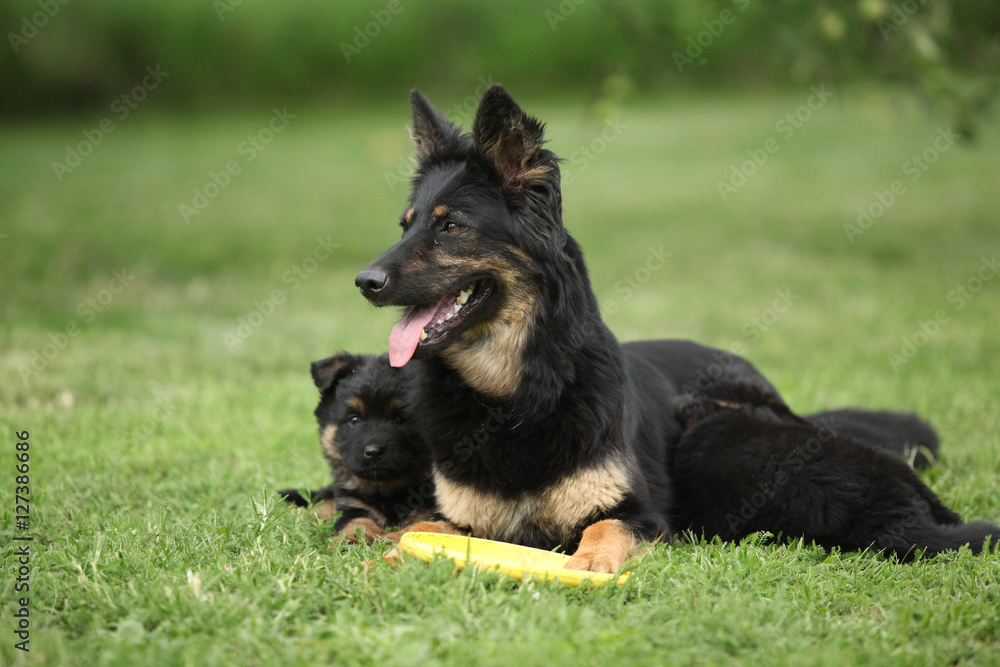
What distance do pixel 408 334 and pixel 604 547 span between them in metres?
1.37

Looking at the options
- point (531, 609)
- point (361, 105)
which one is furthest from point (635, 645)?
point (361, 105)

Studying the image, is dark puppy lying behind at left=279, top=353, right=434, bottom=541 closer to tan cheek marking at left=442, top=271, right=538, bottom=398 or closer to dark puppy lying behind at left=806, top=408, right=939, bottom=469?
tan cheek marking at left=442, top=271, right=538, bottom=398

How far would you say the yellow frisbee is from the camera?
3617 millimetres

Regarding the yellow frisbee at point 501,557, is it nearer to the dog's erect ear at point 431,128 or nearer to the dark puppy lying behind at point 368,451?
the dark puppy lying behind at point 368,451

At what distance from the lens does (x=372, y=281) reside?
3.83 meters

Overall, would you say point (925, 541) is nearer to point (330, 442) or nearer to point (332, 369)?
point (330, 442)

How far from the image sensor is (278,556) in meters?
3.84

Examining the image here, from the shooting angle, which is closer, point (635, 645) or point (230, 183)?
point (635, 645)

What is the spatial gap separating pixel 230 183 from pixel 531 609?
1682 cm

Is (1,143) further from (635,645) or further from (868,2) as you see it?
(635,645)

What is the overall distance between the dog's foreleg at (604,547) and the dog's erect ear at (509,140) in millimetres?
1695

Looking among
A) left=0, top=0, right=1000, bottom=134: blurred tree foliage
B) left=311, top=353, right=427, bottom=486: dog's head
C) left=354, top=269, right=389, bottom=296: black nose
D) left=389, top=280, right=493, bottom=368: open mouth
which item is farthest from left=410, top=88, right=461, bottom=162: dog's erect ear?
left=0, top=0, right=1000, bottom=134: blurred tree foliage

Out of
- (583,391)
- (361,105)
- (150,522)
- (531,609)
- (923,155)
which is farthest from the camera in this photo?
(361,105)

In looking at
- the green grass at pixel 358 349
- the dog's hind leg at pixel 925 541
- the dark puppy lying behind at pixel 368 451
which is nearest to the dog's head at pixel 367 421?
the dark puppy lying behind at pixel 368 451
